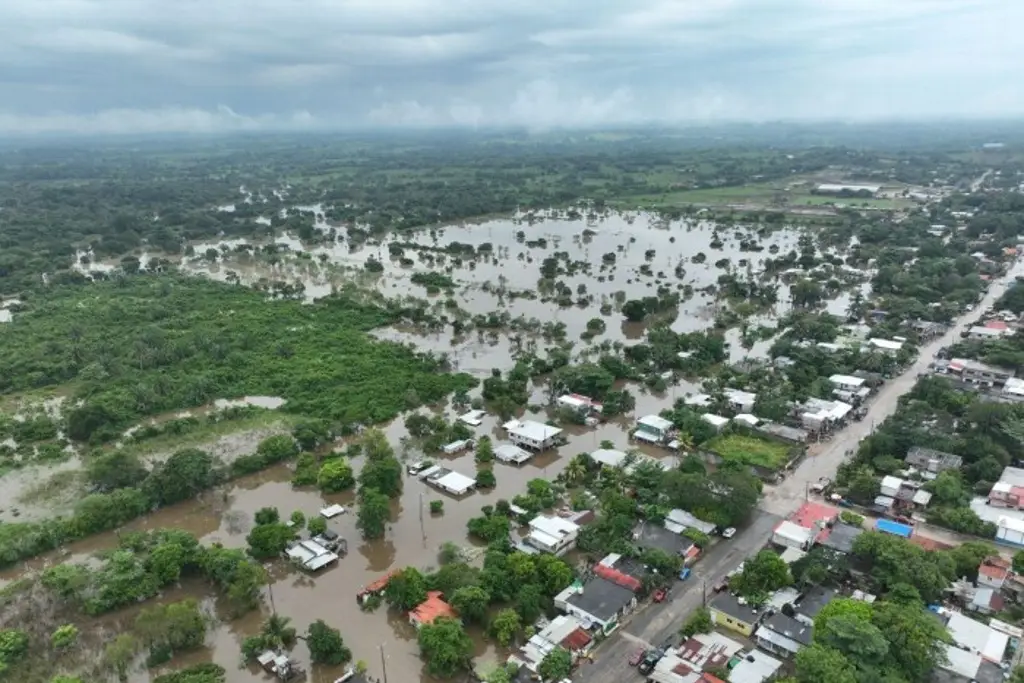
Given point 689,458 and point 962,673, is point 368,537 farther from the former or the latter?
point 962,673

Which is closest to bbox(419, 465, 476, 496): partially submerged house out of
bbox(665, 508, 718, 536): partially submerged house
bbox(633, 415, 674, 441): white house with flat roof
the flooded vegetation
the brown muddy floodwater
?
the flooded vegetation

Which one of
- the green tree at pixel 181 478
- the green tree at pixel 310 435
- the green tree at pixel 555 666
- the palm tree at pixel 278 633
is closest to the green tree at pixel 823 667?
the green tree at pixel 555 666

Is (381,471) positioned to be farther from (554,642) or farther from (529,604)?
(554,642)

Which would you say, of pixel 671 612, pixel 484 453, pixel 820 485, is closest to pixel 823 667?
pixel 671 612

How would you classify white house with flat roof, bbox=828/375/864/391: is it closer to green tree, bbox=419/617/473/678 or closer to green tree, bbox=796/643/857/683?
green tree, bbox=796/643/857/683

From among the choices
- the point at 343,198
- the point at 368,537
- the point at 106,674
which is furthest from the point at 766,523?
the point at 343,198

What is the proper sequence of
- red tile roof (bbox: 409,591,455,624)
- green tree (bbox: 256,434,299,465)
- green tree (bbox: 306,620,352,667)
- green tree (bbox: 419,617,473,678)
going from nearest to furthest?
green tree (bbox: 419,617,473,678)
green tree (bbox: 306,620,352,667)
red tile roof (bbox: 409,591,455,624)
green tree (bbox: 256,434,299,465)
